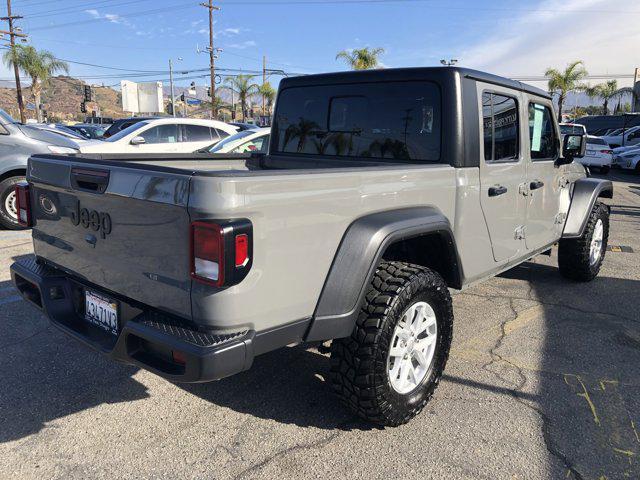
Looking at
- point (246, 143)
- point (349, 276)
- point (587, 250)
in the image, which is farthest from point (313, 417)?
point (246, 143)

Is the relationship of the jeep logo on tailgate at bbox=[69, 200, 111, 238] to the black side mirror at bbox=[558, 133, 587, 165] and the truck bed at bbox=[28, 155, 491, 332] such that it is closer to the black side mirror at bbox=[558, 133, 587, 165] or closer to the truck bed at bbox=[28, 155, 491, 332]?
the truck bed at bbox=[28, 155, 491, 332]

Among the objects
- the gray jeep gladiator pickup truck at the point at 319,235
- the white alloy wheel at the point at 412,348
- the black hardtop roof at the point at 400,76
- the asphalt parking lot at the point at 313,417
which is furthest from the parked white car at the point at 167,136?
the white alloy wheel at the point at 412,348

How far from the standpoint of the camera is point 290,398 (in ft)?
9.96

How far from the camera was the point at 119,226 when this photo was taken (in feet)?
7.64

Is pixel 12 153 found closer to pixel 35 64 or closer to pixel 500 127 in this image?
pixel 500 127

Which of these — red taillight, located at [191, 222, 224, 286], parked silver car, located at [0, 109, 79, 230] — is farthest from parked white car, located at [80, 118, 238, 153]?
red taillight, located at [191, 222, 224, 286]

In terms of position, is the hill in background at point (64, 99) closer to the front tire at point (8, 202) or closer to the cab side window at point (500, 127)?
the front tire at point (8, 202)

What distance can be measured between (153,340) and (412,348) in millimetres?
1437

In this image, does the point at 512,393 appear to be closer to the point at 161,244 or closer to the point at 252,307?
the point at 252,307

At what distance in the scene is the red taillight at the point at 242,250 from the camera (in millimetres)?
1939

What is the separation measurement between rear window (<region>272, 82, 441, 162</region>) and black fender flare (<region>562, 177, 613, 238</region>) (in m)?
2.42

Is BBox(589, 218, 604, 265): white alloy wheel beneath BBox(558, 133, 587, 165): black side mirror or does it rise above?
beneath

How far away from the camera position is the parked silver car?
709 centimetres

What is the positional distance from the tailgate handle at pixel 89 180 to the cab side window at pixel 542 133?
3.19m
